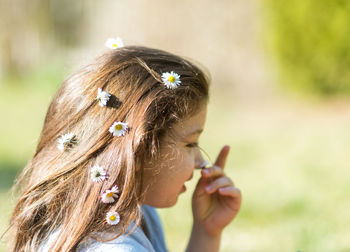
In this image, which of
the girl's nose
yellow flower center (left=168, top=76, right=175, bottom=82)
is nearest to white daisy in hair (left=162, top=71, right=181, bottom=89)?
yellow flower center (left=168, top=76, right=175, bottom=82)

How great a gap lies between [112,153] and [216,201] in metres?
0.71

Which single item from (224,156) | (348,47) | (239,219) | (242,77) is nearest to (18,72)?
(242,77)

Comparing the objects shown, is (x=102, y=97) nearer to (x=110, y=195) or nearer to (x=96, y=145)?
(x=96, y=145)

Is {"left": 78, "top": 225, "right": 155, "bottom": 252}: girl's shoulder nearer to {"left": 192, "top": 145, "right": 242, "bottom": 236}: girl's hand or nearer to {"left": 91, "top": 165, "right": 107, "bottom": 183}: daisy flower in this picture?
{"left": 91, "top": 165, "right": 107, "bottom": 183}: daisy flower

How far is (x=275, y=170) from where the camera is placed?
15.5ft

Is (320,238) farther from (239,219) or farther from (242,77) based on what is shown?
(242,77)

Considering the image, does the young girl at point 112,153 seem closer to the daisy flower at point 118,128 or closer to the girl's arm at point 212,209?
the daisy flower at point 118,128

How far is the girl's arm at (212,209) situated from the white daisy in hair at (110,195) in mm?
562

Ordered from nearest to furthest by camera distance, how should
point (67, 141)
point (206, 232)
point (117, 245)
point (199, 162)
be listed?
1. point (117, 245)
2. point (67, 141)
3. point (199, 162)
4. point (206, 232)

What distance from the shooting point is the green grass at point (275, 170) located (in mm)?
3271

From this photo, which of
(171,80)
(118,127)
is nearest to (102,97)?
(118,127)

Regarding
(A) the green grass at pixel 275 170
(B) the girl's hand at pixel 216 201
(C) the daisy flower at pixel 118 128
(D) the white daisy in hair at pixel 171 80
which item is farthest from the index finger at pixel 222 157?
(A) the green grass at pixel 275 170

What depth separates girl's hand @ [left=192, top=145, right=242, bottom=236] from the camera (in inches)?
88.0

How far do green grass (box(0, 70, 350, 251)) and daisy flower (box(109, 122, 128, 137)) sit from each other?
0.84m
